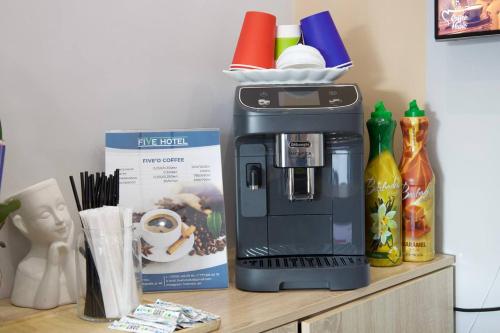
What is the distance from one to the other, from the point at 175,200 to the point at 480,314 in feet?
2.63

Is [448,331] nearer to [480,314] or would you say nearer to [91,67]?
[480,314]

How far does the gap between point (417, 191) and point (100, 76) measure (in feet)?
2.54

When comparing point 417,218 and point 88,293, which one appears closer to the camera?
point 88,293

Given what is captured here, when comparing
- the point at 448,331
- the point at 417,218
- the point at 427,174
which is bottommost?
the point at 448,331

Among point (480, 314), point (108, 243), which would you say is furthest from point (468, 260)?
point (108, 243)

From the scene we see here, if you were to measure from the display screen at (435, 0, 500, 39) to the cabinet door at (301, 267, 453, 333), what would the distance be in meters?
0.56

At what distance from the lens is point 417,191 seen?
1.63m

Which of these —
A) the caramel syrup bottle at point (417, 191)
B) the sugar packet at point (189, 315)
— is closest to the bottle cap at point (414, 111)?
the caramel syrup bottle at point (417, 191)

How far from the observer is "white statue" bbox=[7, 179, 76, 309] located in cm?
131

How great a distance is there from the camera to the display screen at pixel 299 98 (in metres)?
1.42

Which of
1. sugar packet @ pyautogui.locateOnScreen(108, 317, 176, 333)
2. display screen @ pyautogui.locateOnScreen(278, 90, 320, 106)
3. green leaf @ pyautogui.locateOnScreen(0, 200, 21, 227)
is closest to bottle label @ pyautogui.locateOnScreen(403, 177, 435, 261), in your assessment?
display screen @ pyautogui.locateOnScreen(278, 90, 320, 106)

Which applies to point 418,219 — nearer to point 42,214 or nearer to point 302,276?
point 302,276

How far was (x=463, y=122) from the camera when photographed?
1.66 m

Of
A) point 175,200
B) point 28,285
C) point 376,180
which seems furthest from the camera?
point 376,180
